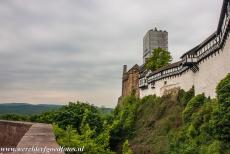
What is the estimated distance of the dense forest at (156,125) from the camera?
808 inches

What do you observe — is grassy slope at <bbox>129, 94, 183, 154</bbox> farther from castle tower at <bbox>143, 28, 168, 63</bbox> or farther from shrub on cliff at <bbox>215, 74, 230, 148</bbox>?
castle tower at <bbox>143, 28, 168, 63</bbox>

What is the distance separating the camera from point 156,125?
38000 millimetres

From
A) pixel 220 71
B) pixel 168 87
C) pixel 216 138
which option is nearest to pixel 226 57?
pixel 220 71

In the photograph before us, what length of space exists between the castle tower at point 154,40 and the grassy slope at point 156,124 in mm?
40291

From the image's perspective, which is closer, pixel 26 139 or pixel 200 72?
pixel 26 139

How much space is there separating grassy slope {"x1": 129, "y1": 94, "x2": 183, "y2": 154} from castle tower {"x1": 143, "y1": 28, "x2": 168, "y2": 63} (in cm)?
4029

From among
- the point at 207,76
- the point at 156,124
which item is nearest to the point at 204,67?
the point at 207,76

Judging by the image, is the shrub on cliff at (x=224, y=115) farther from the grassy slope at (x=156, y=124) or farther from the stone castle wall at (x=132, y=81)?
the stone castle wall at (x=132, y=81)

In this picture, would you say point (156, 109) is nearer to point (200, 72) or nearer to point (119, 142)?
point (119, 142)

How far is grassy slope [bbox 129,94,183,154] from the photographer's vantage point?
33.1 m

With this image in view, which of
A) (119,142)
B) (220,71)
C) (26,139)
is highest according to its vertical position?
(220,71)

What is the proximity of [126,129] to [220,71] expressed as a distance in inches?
746

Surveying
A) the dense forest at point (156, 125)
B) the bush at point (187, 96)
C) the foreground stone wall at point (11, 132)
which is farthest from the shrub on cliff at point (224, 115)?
the bush at point (187, 96)

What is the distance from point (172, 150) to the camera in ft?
89.0
